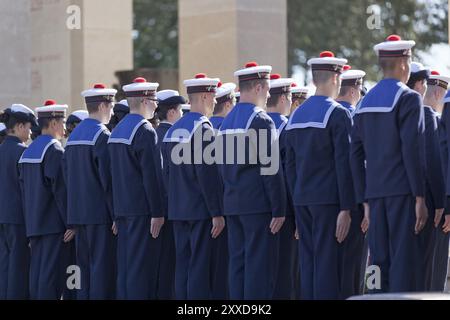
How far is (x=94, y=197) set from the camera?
1569cm

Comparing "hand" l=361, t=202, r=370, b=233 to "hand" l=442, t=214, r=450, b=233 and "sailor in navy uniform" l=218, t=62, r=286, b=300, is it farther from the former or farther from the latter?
"sailor in navy uniform" l=218, t=62, r=286, b=300

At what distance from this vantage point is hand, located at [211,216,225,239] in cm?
1445

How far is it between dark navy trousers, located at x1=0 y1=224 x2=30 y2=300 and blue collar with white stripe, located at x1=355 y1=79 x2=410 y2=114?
555 cm

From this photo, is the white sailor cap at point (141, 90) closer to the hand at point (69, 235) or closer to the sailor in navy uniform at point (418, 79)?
the hand at point (69, 235)

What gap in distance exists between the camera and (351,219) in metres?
13.4

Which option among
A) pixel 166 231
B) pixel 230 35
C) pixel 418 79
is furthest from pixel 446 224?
pixel 230 35

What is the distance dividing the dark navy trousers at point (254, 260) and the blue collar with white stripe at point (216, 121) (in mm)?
1368

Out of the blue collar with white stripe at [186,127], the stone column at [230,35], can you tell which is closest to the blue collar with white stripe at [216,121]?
the blue collar with white stripe at [186,127]

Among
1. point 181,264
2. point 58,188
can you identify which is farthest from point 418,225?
point 58,188

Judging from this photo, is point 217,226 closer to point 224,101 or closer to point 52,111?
point 224,101

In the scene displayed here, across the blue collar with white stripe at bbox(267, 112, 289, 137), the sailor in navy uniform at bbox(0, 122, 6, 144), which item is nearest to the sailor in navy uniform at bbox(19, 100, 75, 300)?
the sailor in navy uniform at bbox(0, 122, 6, 144)

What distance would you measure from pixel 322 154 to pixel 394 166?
1.02 m

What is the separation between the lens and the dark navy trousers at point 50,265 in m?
16.3
